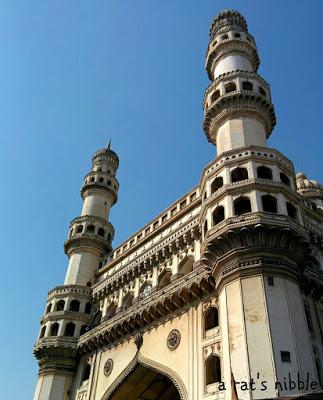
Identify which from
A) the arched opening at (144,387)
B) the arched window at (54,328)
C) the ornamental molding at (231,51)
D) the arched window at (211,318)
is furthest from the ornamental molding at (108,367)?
the ornamental molding at (231,51)

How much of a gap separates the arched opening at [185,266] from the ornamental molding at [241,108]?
7750mm

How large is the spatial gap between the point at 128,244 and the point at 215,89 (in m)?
12.5

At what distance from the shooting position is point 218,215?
69.3ft

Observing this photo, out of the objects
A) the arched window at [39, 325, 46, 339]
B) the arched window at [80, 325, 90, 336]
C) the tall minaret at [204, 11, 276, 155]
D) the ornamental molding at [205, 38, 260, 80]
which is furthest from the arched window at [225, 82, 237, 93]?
the arched window at [39, 325, 46, 339]

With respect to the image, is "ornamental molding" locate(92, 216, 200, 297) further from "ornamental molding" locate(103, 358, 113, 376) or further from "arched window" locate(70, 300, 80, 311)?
"ornamental molding" locate(103, 358, 113, 376)

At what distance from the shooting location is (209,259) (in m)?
20.1

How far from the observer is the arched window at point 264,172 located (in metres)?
21.2

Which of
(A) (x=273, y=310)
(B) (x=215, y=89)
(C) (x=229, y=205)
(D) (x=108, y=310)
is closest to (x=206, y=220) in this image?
(C) (x=229, y=205)

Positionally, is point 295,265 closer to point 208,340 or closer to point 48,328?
point 208,340

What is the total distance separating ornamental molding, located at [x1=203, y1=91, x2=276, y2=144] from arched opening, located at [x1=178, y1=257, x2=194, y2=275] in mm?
7750

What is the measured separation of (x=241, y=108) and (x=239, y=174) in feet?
18.3

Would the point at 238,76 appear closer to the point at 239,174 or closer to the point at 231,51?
the point at 231,51

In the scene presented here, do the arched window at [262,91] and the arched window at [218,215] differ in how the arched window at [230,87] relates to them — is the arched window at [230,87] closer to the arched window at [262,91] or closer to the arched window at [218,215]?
the arched window at [262,91]

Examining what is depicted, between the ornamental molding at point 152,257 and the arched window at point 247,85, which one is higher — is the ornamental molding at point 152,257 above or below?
below
